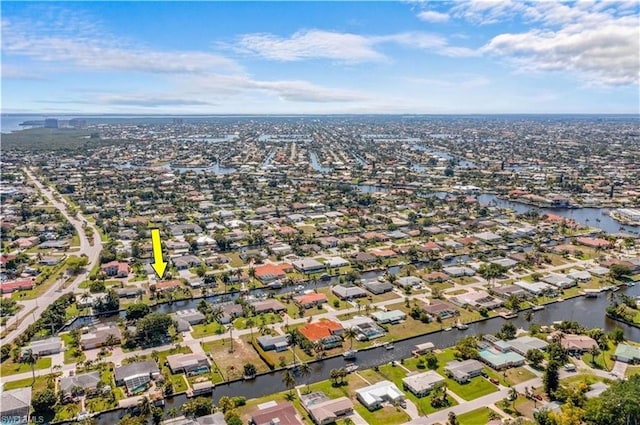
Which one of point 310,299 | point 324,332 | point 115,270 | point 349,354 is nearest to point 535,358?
point 349,354

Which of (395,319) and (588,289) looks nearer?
(395,319)

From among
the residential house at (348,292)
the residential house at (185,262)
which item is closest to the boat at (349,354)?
the residential house at (348,292)

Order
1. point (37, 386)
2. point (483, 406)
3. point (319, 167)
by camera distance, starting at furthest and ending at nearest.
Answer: point (319, 167) < point (37, 386) < point (483, 406)

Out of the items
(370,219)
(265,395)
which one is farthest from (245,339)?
(370,219)

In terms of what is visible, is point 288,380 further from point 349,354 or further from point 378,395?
point 349,354

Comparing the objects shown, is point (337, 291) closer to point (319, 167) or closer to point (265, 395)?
point (265, 395)

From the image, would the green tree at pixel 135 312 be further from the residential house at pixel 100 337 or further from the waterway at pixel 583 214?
the waterway at pixel 583 214

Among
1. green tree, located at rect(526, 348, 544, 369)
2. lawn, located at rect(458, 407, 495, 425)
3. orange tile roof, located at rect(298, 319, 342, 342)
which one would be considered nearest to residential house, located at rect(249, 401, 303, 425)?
orange tile roof, located at rect(298, 319, 342, 342)
